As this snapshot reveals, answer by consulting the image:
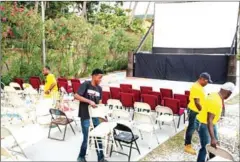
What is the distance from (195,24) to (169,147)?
12.0 m

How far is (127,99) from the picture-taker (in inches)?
288

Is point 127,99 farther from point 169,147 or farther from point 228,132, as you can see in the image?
point 228,132

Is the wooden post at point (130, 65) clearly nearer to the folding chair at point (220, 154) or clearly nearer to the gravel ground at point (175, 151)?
the gravel ground at point (175, 151)

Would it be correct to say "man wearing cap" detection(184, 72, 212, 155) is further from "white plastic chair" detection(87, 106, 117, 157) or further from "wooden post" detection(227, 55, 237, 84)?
"wooden post" detection(227, 55, 237, 84)

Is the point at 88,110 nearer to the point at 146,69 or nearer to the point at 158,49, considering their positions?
the point at 146,69

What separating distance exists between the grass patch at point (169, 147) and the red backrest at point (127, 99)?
1.59 meters

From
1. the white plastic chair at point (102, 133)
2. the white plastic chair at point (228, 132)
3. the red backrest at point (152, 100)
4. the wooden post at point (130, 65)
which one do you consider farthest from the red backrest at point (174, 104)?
the wooden post at point (130, 65)

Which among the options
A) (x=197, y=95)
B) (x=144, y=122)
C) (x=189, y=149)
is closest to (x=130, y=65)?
(x=144, y=122)

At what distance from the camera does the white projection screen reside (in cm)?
1530

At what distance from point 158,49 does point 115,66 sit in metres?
3.55

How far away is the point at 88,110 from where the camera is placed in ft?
14.4

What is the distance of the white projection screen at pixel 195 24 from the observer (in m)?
15.3

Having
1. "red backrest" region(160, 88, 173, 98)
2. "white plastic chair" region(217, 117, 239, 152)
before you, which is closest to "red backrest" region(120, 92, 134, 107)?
"red backrest" region(160, 88, 173, 98)

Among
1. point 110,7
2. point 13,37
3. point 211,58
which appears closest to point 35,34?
point 13,37
